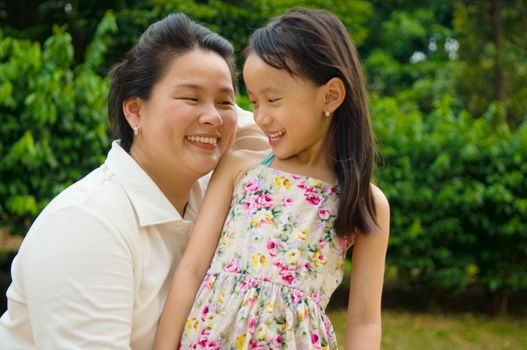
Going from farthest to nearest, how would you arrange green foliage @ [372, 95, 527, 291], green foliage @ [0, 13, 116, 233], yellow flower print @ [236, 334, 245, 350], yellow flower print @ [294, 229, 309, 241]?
green foliage @ [372, 95, 527, 291]
green foliage @ [0, 13, 116, 233]
yellow flower print @ [294, 229, 309, 241]
yellow flower print @ [236, 334, 245, 350]

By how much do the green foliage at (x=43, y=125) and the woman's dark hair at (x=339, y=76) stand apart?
2992 millimetres

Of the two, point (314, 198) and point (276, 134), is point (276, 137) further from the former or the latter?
point (314, 198)

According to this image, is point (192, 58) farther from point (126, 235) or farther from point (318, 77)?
point (126, 235)

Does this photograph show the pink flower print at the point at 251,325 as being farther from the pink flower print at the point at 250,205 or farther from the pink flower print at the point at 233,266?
the pink flower print at the point at 250,205

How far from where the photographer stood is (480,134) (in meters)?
7.43

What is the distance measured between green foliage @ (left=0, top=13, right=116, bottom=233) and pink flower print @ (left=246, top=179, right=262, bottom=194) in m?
2.88

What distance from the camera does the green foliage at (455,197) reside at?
23.8 ft

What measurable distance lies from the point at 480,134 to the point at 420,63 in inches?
325

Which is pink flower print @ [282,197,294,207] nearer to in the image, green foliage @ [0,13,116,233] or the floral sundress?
the floral sundress

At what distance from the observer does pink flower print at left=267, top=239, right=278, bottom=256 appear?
2172 millimetres

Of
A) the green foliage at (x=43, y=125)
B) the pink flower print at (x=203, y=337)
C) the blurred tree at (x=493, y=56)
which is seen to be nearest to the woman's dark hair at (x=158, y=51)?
the pink flower print at (x=203, y=337)

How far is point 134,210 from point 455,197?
5.45m

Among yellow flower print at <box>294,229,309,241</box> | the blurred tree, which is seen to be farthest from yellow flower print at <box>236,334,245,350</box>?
the blurred tree

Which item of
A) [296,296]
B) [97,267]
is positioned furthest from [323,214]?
[97,267]
